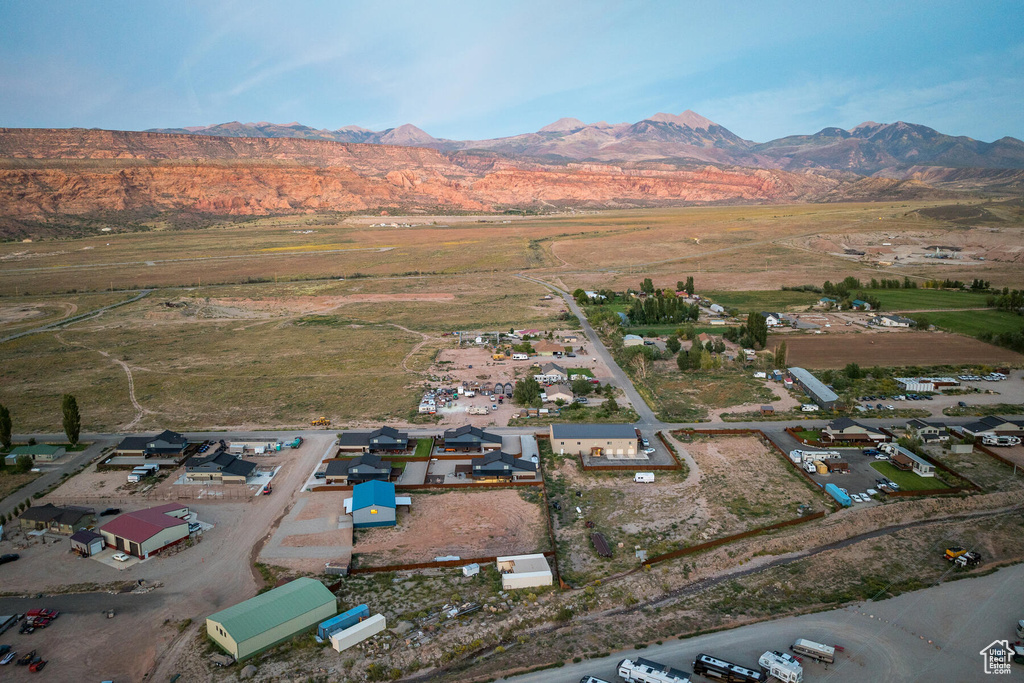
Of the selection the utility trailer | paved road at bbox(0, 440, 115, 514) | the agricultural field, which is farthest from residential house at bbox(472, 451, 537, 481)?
paved road at bbox(0, 440, 115, 514)

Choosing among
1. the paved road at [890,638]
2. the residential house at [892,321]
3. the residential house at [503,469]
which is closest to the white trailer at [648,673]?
the paved road at [890,638]

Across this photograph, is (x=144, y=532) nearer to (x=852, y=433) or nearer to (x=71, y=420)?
(x=71, y=420)

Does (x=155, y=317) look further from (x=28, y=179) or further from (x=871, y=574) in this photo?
(x=28, y=179)

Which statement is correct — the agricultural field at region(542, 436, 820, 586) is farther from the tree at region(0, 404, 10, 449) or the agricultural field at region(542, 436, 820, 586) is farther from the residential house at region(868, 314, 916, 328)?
the residential house at region(868, 314, 916, 328)

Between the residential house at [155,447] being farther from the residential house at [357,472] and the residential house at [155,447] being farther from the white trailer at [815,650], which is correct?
the white trailer at [815,650]

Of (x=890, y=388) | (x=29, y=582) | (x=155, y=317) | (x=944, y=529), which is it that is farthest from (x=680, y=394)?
(x=155, y=317)

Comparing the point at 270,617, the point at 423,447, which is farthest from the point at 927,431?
the point at 270,617
